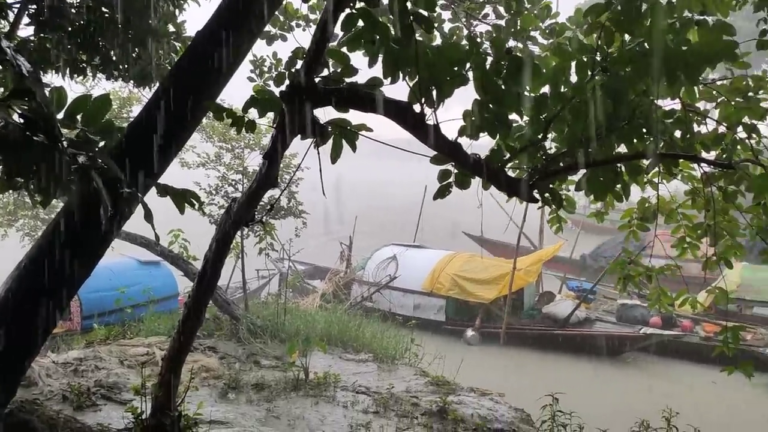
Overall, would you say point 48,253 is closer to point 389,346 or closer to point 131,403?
point 131,403

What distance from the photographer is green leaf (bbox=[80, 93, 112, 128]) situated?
2.11 ft

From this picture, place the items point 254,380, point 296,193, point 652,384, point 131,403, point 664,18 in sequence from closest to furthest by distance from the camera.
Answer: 1. point 664,18
2. point 131,403
3. point 652,384
4. point 254,380
5. point 296,193

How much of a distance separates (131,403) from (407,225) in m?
0.87

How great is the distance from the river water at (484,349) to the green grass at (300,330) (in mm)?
159

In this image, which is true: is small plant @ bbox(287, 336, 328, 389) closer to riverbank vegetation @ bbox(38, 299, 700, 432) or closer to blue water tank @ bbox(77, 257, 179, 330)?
riverbank vegetation @ bbox(38, 299, 700, 432)

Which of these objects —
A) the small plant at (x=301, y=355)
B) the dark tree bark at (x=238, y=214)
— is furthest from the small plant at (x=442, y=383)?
the dark tree bark at (x=238, y=214)

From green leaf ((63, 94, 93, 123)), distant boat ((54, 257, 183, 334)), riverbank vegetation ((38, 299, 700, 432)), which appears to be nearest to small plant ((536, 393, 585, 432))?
riverbank vegetation ((38, 299, 700, 432))

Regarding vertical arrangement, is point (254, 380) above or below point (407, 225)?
below

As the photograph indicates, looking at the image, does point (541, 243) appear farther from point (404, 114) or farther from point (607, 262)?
point (404, 114)

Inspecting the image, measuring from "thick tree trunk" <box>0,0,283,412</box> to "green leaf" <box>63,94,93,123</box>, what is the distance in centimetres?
15

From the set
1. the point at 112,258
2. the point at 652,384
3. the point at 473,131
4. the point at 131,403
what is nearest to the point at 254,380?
the point at 131,403

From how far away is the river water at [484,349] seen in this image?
1.48 m

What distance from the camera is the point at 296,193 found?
184 centimetres

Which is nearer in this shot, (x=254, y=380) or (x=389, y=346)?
(x=254, y=380)
